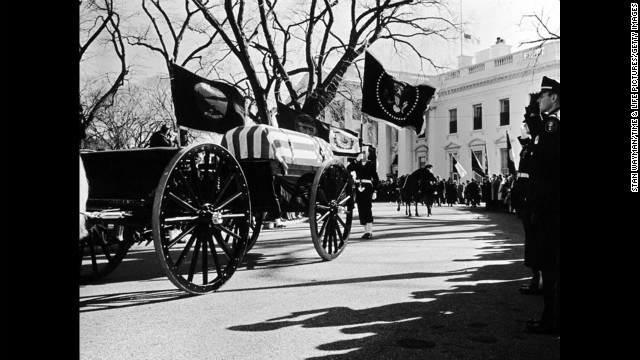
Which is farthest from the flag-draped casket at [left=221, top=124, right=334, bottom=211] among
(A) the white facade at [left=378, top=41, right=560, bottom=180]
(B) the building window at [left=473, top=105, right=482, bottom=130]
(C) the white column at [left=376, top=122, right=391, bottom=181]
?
(C) the white column at [left=376, top=122, right=391, bottom=181]

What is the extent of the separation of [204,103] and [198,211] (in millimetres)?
1574

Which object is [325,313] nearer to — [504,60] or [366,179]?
[366,179]

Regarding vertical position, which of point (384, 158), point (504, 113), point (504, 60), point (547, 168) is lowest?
point (547, 168)

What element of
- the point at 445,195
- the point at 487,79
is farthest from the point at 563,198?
the point at 445,195

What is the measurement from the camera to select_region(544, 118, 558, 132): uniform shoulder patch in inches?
134

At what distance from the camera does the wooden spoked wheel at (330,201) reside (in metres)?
6.55

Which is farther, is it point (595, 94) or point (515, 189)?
point (515, 189)

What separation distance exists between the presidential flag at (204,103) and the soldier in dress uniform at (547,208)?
362 centimetres

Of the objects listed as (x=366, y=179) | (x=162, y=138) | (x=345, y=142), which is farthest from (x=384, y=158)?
(x=162, y=138)

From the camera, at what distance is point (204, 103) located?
19.3 feet

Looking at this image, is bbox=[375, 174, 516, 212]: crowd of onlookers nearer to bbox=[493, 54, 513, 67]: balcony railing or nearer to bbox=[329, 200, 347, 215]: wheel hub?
bbox=[493, 54, 513, 67]: balcony railing
